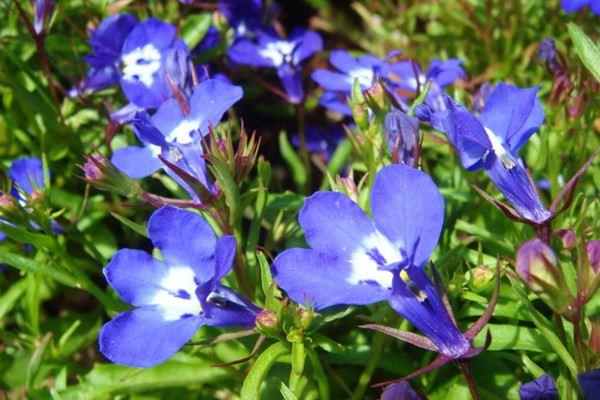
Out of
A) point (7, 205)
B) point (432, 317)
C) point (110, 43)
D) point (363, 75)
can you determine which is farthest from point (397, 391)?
point (110, 43)

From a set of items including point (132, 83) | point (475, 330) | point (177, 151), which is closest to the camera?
point (475, 330)

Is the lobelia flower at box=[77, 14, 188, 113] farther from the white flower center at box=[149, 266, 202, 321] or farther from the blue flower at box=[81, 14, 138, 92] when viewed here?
the white flower center at box=[149, 266, 202, 321]

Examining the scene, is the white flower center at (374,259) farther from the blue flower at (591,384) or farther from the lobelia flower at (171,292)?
the blue flower at (591,384)

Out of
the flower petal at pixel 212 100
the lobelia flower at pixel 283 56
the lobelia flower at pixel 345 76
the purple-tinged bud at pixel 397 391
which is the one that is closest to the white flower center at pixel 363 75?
the lobelia flower at pixel 345 76

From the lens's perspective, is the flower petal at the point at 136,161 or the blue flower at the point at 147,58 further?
the blue flower at the point at 147,58

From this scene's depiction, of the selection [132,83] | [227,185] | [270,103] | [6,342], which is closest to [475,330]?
[227,185]

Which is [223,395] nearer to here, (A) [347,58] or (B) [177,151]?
(B) [177,151]

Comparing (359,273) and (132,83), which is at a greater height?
(359,273)

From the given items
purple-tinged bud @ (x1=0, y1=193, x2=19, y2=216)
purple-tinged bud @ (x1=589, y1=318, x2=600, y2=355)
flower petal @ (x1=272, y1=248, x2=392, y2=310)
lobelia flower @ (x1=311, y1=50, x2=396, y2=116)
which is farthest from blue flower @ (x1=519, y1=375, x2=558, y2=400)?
purple-tinged bud @ (x1=0, y1=193, x2=19, y2=216)
